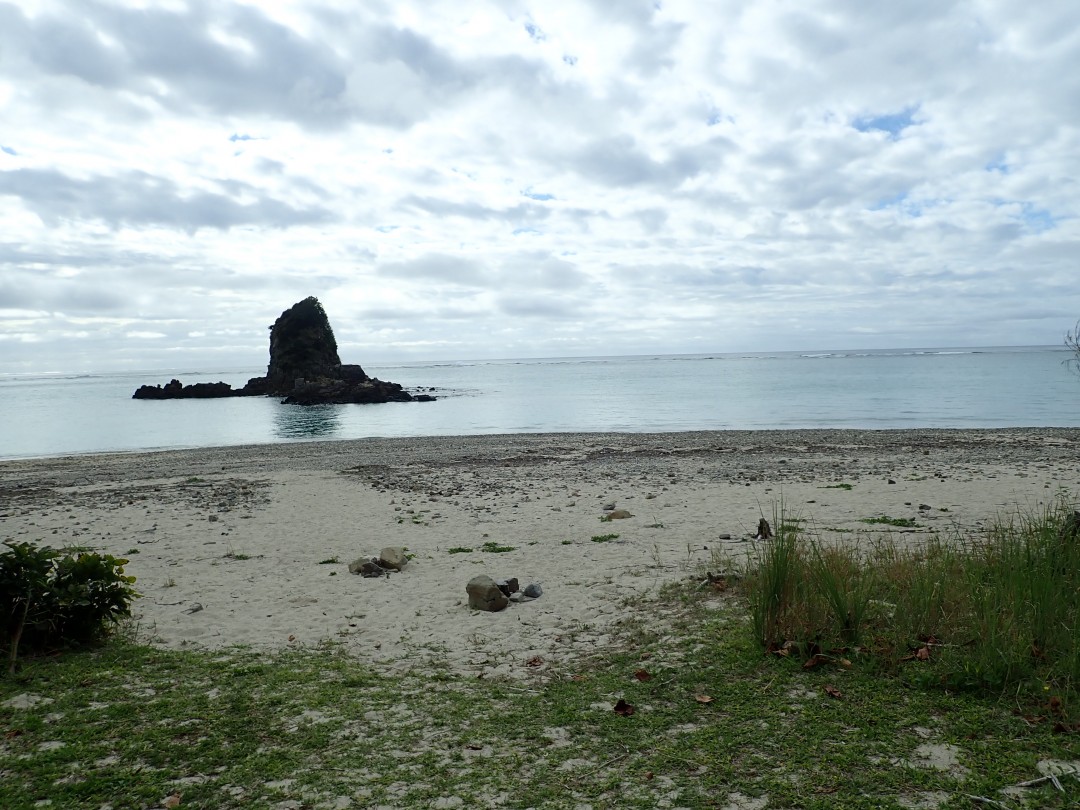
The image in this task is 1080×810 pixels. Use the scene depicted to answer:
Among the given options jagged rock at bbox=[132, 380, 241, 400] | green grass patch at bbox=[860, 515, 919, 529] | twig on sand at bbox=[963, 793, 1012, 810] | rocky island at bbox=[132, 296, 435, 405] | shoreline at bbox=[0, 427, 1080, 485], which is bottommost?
twig on sand at bbox=[963, 793, 1012, 810]

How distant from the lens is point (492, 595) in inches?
316

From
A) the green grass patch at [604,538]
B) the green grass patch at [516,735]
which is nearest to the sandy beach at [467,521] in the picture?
the green grass patch at [604,538]

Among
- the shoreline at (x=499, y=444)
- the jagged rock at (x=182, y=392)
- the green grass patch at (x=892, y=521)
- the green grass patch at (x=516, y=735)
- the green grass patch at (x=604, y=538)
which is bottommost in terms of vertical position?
the green grass patch at (x=516, y=735)

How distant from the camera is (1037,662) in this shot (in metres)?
5.15

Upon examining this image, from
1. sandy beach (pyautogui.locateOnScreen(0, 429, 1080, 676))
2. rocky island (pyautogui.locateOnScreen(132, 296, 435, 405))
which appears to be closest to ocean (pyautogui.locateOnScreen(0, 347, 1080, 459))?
sandy beach (pyautogui.locateOnScreen(0, 429, 1080, 676))

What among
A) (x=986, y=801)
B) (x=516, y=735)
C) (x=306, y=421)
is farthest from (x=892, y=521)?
(x=306, y=421)

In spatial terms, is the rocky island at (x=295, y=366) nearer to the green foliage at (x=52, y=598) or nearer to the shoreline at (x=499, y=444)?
the shoreline at (x=499, y=444)

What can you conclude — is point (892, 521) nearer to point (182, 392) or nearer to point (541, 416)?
point (541, 416)

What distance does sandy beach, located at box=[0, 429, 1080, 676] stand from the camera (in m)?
7.66

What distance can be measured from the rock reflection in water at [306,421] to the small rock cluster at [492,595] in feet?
115

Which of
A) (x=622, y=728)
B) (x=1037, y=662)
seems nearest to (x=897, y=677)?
(x=1037, y=662)

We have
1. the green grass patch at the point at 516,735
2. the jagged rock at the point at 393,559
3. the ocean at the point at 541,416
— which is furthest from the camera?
the ocean at the point at 541,416

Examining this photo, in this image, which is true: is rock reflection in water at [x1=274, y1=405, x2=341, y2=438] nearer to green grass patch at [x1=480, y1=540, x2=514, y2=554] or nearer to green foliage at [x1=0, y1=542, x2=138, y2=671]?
green grass patch at [x1=480, y1=540, x2=514, y2=554]

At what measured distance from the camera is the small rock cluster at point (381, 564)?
982cm
